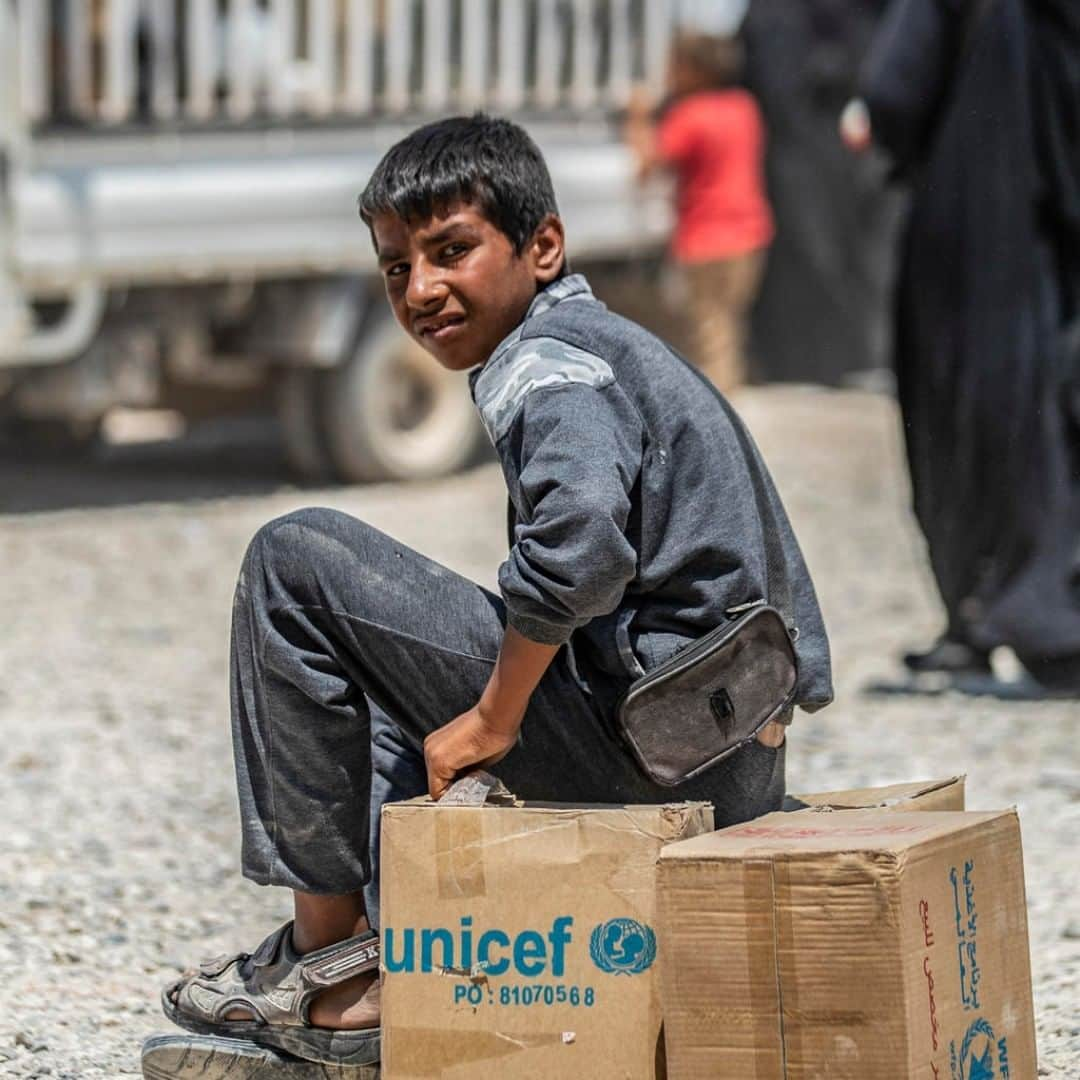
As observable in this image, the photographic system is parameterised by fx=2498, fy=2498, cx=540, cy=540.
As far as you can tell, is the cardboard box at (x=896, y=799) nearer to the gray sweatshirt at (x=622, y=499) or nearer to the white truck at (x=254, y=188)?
the gray sweatshirt at (x=622, y=499)

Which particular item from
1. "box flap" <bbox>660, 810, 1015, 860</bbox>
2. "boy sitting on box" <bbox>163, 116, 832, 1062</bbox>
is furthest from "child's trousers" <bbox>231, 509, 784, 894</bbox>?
"box flap" <bbox>660, 810, 1015, 860</bbox>

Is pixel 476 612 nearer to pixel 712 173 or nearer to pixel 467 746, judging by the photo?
pixel 467 746

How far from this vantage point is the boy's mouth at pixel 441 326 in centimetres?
311

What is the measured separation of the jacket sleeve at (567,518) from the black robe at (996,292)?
343 centimetres

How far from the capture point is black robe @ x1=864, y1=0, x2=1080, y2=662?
611 centimetres

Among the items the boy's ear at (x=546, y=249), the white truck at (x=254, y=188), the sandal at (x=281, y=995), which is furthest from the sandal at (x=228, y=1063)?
the white truck at (x=254, y=188)

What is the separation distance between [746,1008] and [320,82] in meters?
7.83

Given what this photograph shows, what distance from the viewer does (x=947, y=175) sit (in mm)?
6219

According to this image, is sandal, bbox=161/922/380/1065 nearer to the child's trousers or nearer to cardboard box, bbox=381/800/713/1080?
the child's trousers

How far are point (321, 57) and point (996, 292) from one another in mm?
4557

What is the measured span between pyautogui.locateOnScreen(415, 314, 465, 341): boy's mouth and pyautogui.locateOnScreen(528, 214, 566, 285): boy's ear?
0.12 m

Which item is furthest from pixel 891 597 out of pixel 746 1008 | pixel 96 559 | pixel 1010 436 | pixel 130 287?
pixel 746 1008

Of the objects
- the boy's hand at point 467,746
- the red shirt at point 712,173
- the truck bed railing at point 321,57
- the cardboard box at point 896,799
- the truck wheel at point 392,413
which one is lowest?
the truck wheel at point 392,413

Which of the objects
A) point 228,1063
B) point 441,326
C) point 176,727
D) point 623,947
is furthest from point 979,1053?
point 176,727
